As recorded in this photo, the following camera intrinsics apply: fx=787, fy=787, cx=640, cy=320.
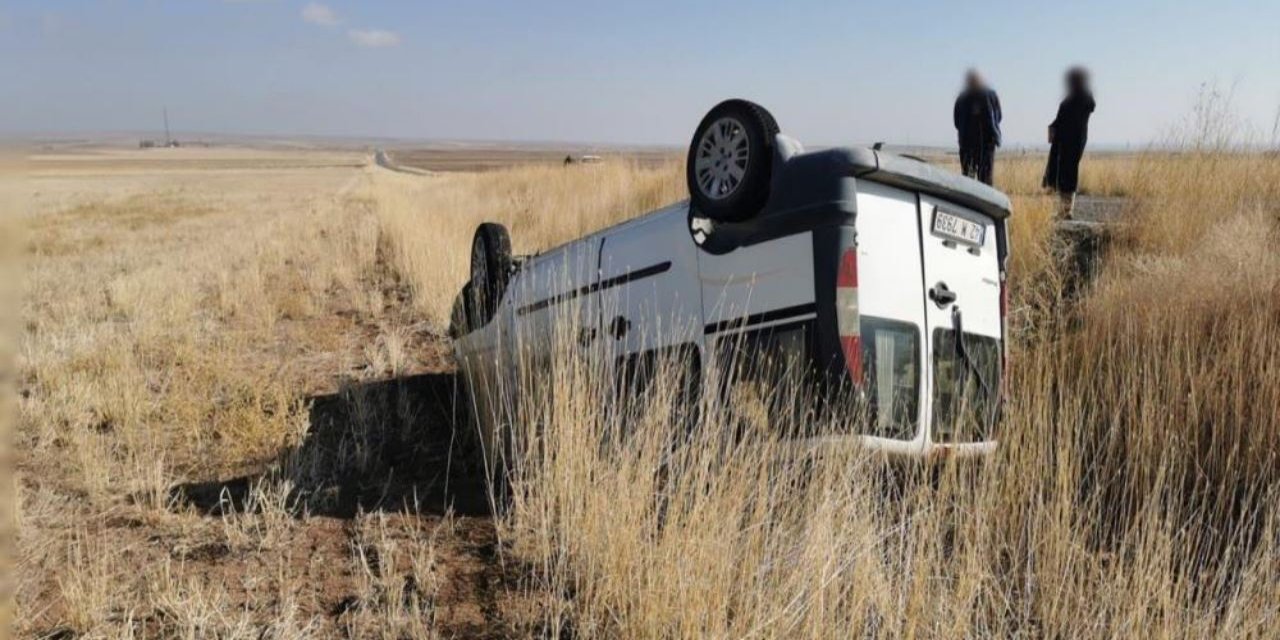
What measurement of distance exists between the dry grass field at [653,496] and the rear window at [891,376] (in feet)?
0.92

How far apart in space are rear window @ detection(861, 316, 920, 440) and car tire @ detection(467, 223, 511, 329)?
9.46 ft

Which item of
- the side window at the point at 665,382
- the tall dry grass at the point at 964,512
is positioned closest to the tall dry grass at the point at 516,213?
the side window at the point at 665,382

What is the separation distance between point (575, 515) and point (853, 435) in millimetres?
1105

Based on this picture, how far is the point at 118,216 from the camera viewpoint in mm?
21219

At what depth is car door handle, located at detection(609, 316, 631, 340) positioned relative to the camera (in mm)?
3988

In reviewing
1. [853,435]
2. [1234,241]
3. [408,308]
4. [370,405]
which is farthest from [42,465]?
[1234,241]

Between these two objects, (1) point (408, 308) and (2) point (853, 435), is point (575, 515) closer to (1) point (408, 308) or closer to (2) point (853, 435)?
(2) point (853, 435)

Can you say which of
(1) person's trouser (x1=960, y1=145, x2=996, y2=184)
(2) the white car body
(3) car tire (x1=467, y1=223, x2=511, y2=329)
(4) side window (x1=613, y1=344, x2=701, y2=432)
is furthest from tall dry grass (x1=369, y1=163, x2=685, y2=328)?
(1) person's trouser (x1=960, y1=145, x2=996, y2=184)

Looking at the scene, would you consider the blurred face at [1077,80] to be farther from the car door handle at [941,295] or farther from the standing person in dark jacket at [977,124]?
the car door handle at [941,295]

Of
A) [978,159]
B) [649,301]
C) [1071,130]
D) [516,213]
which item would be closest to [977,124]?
[978,159]

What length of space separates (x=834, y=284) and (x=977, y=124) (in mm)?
7300

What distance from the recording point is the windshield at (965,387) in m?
3.32

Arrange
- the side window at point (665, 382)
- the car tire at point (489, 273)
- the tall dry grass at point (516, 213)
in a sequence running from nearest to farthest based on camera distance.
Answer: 1. the side window at point (665, 382)
2. the car tire at point (489, 273)
3. the tall dry grass at point (516, 213)

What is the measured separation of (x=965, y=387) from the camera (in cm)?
345
